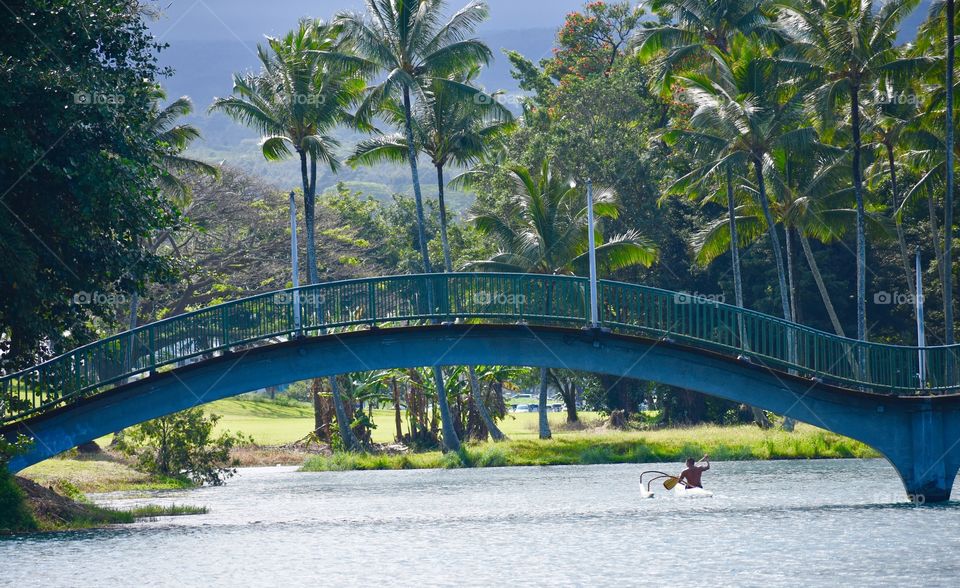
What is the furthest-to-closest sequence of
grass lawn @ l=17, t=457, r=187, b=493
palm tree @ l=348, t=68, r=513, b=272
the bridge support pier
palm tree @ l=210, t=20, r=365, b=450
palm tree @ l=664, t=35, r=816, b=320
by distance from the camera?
1. palm tree @ l=348, t=68, r=513, b=272
2. palm tree @ l=210, t=20, r=365, b=450
3. palm tree @ l=664, t=35, r=816, b=320
4. grass lawn @ l=17, t=457, r=187, b=493
5. the bridge support pier

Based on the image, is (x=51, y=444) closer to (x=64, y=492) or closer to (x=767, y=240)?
(x=64, y=492)

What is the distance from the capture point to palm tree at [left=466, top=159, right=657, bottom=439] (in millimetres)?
58250

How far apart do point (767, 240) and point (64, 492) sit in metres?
44.0

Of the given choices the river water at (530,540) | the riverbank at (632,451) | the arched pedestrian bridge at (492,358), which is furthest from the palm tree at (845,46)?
→ the arched pedestrian bridge at (492,358)

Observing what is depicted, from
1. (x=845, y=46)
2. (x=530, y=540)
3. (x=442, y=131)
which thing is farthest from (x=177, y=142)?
(x=530, y=540)

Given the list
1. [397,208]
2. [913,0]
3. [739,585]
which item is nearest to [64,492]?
[739,585]

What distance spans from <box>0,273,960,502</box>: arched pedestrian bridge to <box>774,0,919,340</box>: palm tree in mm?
19154

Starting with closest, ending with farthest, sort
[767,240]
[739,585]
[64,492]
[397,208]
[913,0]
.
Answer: [739,585]
[64,492]
[913,0]
[767,240]
[397,208]

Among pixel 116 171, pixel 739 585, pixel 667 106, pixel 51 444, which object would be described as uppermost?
pixel 667 106

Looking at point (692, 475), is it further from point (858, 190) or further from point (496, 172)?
point (496, 172)

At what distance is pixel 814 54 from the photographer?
47562mm

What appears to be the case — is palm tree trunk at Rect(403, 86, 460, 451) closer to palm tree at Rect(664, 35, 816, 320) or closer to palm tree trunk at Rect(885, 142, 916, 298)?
palm tree at Rect(664, 35, 816, 320)

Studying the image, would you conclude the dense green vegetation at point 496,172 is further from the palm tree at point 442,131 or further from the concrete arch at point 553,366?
the concrete arch at point 553,366

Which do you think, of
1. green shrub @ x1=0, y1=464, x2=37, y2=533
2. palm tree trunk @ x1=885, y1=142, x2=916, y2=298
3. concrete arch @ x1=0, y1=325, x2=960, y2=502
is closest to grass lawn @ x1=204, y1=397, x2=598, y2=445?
palm tree trunk @ x1=885, y1=142, x2=916, y2=298
